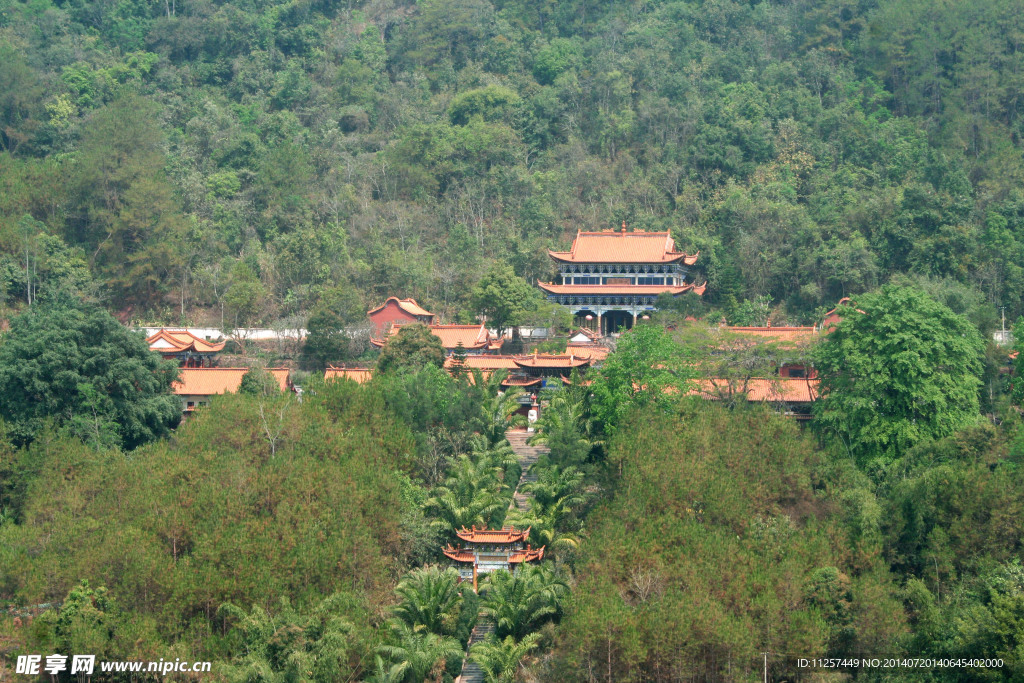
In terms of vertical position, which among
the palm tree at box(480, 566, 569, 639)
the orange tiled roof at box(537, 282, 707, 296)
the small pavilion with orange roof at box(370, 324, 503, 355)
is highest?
the orange tiled roof at box(537, 282, 707, 296)

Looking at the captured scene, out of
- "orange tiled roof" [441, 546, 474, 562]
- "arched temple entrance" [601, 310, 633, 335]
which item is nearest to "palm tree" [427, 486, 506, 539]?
"orange tiled roof" [441, 546, 474, 562]

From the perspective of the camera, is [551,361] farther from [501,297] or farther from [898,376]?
[898,376]

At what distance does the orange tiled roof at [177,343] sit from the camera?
3678 cm

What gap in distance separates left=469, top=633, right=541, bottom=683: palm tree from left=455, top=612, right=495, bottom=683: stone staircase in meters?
0.33

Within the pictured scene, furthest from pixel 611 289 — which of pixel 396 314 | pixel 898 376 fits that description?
pixel 898 376

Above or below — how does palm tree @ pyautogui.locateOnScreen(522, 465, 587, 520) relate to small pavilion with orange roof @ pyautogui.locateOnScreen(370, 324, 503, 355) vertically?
below

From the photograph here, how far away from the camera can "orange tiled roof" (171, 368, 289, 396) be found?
34344 mm

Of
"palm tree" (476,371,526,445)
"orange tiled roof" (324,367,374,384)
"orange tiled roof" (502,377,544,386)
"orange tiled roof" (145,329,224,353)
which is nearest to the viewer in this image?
"palm tree" (476,371,526,445)

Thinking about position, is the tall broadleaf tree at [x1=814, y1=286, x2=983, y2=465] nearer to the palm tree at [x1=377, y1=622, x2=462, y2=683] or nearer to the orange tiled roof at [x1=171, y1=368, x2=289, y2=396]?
the palm tree at [x1=377, y1=622, x2=462, y2=683]

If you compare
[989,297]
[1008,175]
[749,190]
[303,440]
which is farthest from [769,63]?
[303,440]

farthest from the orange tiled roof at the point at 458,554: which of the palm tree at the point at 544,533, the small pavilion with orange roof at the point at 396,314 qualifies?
the small pavilion with orange roof at the point at 396,314

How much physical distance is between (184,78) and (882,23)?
31.2 meters

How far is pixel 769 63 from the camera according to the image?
178ft

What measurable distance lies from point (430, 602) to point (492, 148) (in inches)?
1141
